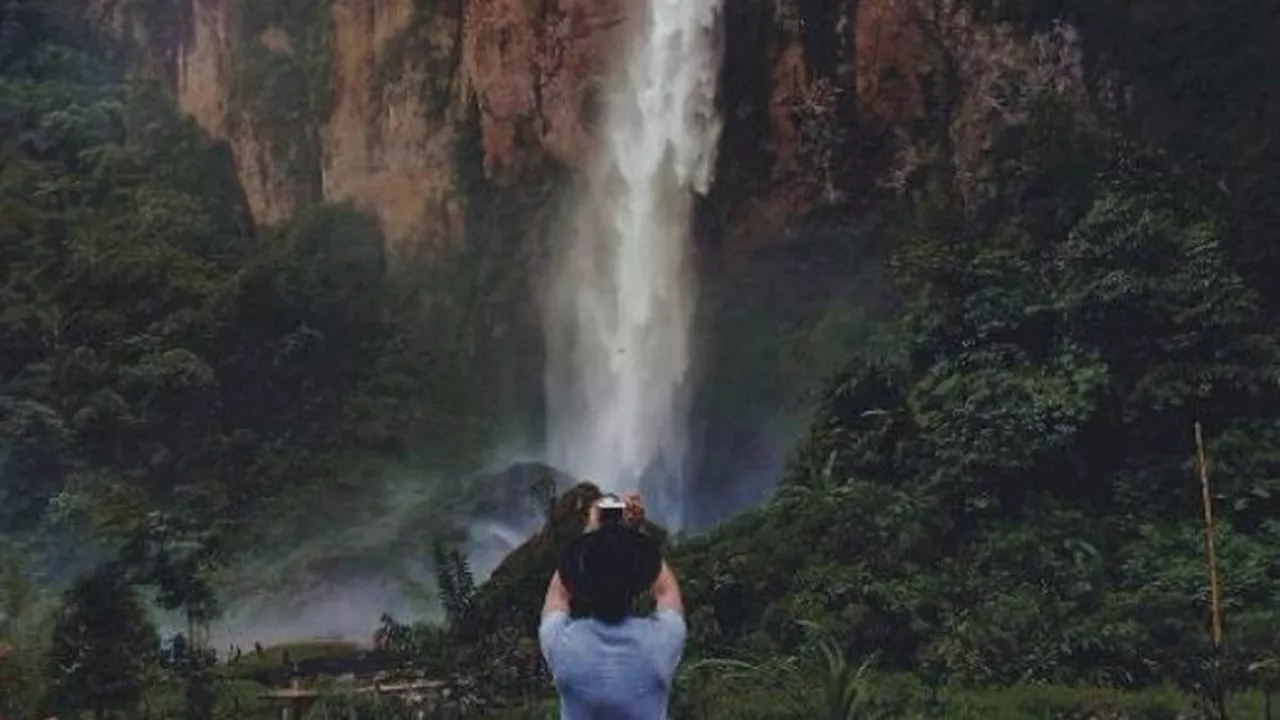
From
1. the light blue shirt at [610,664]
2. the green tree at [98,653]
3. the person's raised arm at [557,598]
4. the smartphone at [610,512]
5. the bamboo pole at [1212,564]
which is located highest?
the green tree at [98,653]

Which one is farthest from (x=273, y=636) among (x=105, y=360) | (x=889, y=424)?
(x=889, y=424)

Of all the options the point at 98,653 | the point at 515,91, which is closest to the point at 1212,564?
the point at 98,653

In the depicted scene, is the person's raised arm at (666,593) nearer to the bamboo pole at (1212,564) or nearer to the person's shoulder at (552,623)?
the person's shoulder at (552,623)

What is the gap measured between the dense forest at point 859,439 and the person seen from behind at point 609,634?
3376mm

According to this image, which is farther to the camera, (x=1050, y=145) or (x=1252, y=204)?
(x=1050, y=145)

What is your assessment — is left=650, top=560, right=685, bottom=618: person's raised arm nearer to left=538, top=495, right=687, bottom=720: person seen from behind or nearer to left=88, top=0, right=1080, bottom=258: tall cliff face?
left=538, top=495, right=687, bottom=720: person seen from behind

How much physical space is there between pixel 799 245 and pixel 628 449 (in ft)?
10.5

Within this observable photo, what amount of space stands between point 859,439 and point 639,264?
685cm

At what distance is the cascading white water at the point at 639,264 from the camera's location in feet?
62.9

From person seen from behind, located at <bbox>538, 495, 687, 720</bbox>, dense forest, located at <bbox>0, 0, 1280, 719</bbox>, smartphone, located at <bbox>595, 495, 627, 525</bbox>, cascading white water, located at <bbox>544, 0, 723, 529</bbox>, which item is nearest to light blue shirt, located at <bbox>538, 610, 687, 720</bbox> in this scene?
person seen from behind, located at <bbox>538, 495, 687, 720</bbox>

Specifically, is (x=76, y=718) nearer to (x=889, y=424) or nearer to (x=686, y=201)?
(x=889, y=424)

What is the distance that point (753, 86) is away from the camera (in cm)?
1889

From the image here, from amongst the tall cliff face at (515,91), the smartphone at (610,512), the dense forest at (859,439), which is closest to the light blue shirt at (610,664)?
the smartphone at (610,512)

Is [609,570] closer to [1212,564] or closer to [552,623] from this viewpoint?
[552,623]
